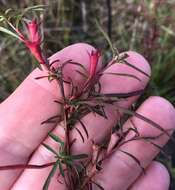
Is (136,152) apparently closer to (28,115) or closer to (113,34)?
(28,115)

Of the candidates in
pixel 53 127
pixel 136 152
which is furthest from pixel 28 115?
pixel 136 152

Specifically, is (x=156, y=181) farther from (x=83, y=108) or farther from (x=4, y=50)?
(x=4, y=50)

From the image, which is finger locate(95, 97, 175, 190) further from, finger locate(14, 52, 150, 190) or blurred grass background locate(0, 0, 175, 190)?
blurred grass background locate(0, 0, 175, 190)

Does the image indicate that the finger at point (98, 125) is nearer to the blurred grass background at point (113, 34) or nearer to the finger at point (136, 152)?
the finger at point (136, 152)

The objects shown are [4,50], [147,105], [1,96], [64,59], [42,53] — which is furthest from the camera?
[4,50]

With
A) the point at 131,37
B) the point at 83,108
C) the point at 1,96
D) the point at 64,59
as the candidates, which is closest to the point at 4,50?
the point at 1,96

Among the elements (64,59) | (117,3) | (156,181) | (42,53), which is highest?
(42,53)

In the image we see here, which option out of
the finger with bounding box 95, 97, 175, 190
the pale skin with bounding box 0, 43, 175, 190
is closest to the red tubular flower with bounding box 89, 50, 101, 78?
the pale skin with bounding box 0, 43, 175, 190
